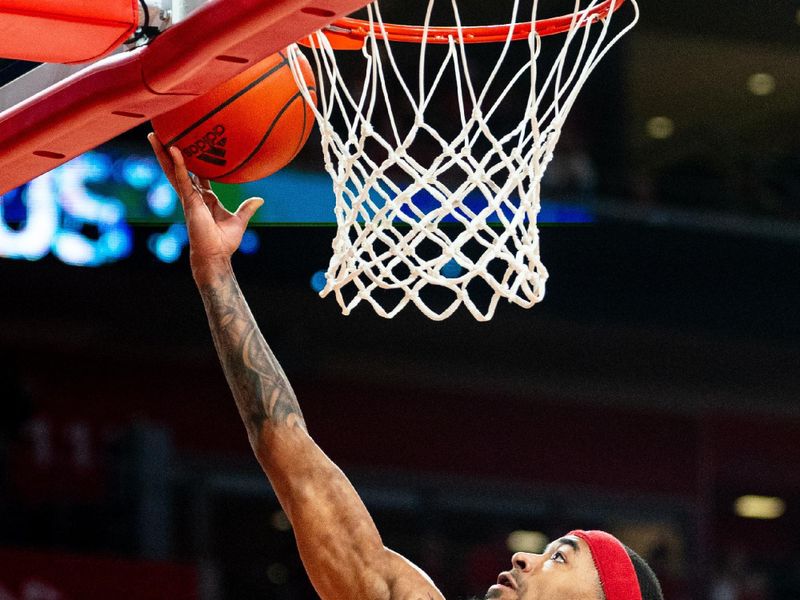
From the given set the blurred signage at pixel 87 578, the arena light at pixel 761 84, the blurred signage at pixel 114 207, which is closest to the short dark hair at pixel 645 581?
the blurred signage at pixel 114 207

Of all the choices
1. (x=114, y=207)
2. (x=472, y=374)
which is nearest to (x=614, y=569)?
(x=114, y=207)

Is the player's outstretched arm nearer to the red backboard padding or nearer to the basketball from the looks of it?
the basketball

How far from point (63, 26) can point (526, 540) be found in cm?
595

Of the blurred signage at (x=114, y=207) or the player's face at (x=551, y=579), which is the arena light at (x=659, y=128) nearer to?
the blurred signage at (x=114, y=207)

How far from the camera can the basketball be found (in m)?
2.38

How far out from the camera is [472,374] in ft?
26.7

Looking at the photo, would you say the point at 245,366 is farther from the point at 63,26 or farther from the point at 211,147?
the point at 63,26

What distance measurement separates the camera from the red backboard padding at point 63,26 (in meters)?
2.07

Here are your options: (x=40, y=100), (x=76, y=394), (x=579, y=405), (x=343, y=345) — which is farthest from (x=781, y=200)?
(x=40, y=100)

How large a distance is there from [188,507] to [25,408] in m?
1.00

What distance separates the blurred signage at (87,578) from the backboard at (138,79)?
4.23m

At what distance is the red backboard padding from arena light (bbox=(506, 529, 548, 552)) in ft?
19.0

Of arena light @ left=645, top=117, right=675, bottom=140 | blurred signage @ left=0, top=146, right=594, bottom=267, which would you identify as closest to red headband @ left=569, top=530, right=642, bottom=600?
blurred signage @ left=0, top=146, right=594, bottom=267

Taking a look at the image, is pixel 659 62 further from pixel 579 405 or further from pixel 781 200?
pixel 579 405
